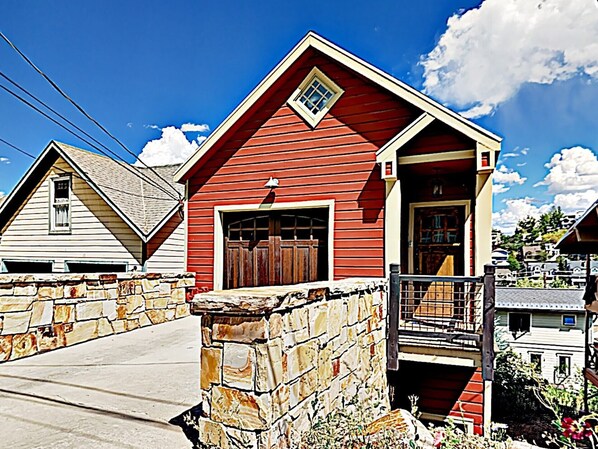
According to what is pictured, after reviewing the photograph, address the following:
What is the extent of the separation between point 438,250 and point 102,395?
507 cm

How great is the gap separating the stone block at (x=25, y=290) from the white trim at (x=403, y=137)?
4.90 m

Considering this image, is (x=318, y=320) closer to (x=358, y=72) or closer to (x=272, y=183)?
(x=272, y=183)

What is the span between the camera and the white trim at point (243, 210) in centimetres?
690

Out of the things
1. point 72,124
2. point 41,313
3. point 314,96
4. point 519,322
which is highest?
point 72,124

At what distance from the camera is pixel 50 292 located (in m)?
5.18

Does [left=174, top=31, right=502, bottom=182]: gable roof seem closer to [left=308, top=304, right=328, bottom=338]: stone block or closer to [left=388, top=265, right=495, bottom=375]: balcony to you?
[left=388, top=265, right=495, bottom=375]: balcony

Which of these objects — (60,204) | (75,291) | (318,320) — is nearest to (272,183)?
Result: (75,291)

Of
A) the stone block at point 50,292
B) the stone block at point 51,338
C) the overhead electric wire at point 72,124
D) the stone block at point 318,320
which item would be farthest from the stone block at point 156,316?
the overhead electric wire at point 72,124

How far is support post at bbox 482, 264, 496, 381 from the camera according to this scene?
491 cm

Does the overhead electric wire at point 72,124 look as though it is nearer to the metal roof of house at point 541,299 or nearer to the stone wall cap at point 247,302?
the stone wall cap at point 247,302

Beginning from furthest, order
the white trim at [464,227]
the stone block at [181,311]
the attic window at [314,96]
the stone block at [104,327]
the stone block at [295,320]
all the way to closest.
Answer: the stone block at [181,311], the attic window at [314,96], the white trim at [464,227], the stone block at [104,327], the stone block at [295,320]

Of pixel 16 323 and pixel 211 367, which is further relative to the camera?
pixel 16 323

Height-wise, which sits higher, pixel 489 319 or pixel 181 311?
pixel 489 319

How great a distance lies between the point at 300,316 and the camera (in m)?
2.97
